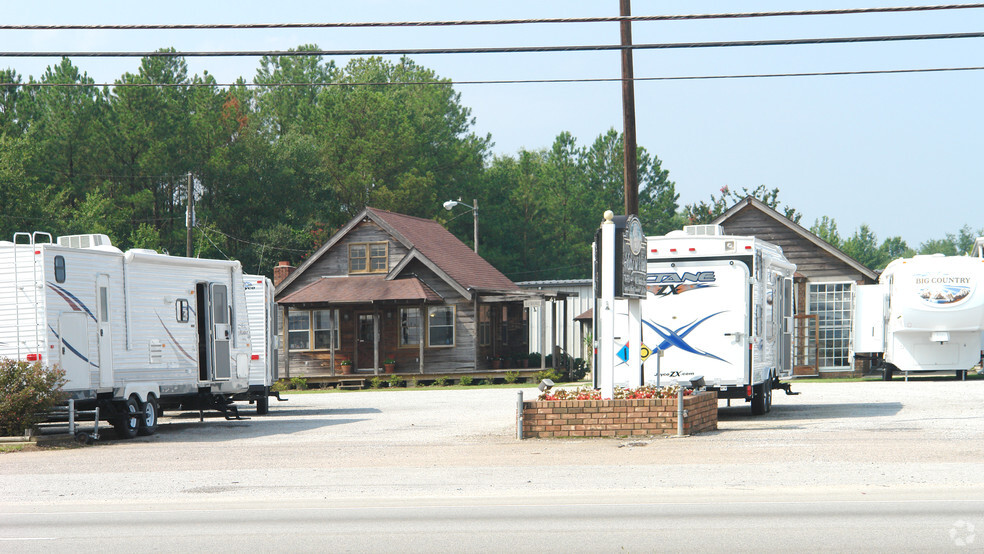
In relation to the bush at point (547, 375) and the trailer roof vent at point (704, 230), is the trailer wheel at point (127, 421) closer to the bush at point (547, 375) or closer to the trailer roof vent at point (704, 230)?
the trailer roof vent at point (704, 230)

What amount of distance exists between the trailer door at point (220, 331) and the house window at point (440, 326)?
16120 mm

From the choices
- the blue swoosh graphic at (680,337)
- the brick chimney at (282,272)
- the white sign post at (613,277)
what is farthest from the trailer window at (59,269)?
the brick chimney at (282,272)

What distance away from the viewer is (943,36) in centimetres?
1741

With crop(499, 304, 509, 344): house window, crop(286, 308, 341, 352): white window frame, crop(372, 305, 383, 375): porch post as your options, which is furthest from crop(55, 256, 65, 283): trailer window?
crop(499, 304, 509, 344): house window

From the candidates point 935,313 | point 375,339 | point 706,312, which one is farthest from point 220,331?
point 935,313

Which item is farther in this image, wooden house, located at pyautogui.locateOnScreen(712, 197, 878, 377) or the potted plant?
the potted plant

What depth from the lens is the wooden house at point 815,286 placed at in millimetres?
36094

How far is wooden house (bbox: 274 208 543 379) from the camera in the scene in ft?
122

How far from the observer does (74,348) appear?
17.9m

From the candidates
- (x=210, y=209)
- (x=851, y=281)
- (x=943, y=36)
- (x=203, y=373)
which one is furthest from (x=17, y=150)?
(x=943, y=36)

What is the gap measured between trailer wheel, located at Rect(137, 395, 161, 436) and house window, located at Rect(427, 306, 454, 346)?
60.8 ft

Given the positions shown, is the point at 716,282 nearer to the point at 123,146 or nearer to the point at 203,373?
the point at 203,373

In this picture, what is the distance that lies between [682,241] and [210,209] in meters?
48.4

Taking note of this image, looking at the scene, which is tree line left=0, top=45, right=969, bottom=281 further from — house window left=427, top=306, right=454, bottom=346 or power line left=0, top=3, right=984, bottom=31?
power line left=0, top=3, right=984, bottom=31
